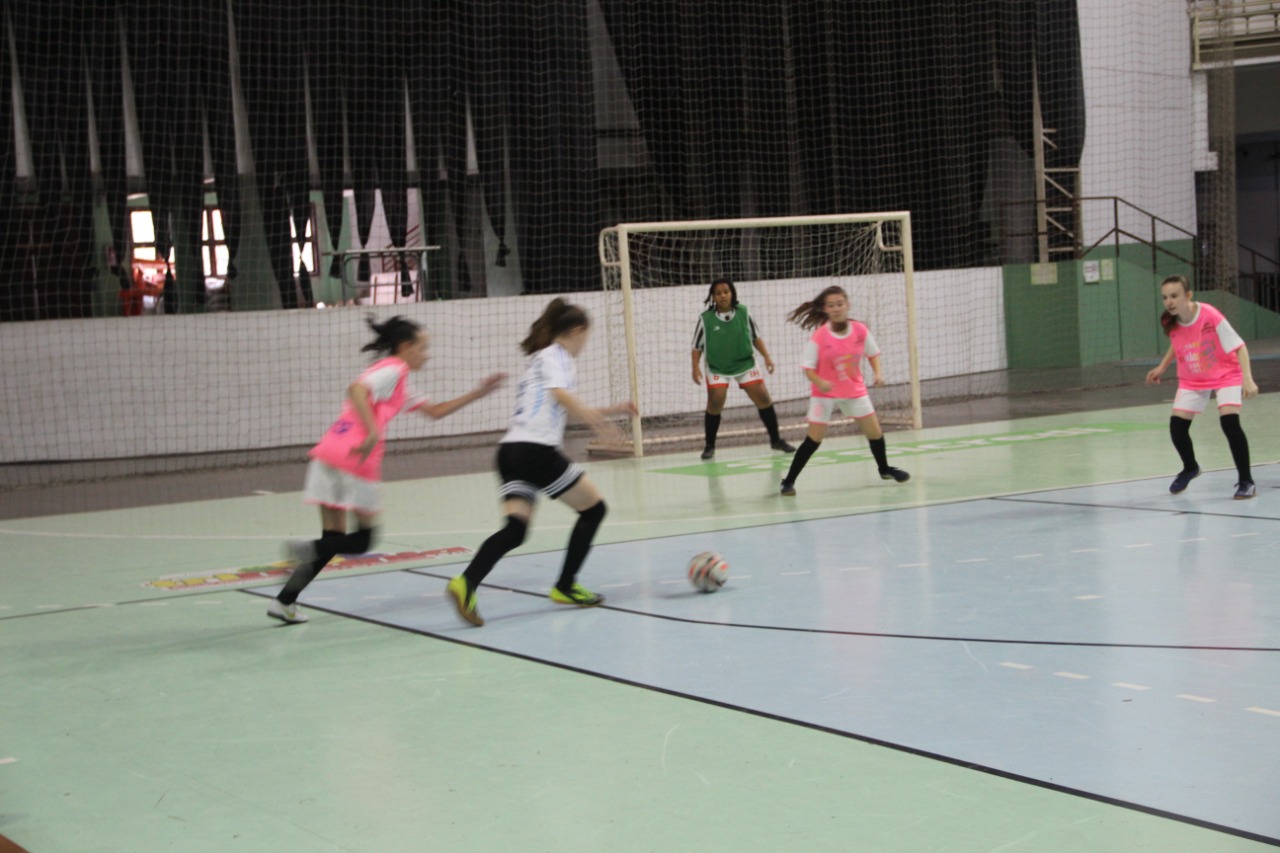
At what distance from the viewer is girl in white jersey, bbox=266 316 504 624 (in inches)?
263

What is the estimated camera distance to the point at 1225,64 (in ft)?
77.4

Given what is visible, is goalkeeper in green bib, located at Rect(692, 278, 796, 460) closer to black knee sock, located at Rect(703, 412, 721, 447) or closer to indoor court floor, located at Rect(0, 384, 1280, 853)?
black knee sock, located at Rect(703, 412, 721, 447)

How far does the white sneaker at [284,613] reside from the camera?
684cm

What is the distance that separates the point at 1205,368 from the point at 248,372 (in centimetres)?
1262

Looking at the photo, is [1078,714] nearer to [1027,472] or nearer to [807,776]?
[807,776]

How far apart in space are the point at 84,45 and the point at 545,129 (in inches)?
244

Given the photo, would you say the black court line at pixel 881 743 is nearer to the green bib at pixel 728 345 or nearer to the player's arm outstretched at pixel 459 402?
the player's arm outstretched at pixel 459 402

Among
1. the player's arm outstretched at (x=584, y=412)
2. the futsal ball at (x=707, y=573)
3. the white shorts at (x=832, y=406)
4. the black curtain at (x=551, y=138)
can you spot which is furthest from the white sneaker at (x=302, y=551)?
the black curtain at (x=551, y=138)

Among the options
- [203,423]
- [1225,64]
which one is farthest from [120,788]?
[1225,64]

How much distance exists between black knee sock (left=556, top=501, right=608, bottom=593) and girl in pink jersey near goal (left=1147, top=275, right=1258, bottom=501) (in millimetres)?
4433

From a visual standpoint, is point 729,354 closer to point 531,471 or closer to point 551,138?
point 531,471

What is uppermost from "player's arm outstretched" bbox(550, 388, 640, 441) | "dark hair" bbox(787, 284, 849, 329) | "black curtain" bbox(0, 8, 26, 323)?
"black curtain" bbox(0, 8, 26, 323)

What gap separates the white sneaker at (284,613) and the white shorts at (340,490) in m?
0.56

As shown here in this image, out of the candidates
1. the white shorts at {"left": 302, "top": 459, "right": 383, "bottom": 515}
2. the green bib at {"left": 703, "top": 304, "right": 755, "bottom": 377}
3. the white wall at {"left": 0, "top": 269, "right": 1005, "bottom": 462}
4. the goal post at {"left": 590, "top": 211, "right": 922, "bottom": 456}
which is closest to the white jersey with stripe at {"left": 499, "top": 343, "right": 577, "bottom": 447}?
the white shorts at {"left": 302, "top": 459, "right": 383, "bottom": 515}
